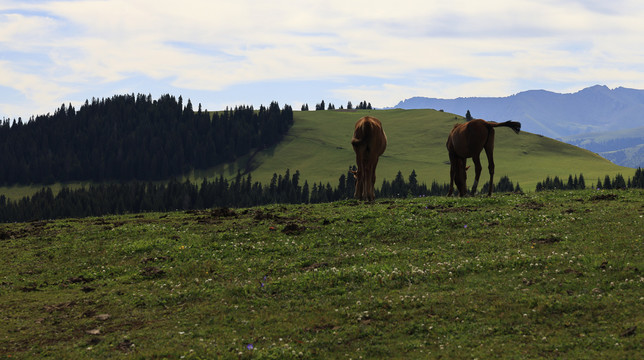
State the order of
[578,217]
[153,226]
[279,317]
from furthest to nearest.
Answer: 1. [153,226]
2. [578,217]
3. [279,317]

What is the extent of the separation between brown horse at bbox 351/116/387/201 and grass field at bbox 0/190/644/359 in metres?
6.40

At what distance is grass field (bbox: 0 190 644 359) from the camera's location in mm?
11508

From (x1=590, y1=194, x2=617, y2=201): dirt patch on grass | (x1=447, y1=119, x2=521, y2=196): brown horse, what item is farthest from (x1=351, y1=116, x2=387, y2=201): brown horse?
(x1=590, y1=194, x2=617, y2=201): dirt patch on grass

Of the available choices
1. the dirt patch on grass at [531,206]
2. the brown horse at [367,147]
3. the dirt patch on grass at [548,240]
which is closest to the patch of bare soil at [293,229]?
the brown horse at [367,147]

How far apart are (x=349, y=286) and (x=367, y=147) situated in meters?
15.9

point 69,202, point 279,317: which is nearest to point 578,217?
point 279,317

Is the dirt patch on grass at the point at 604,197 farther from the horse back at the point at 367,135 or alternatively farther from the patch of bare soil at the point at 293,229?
the patch of bare soil at the point at 293,229

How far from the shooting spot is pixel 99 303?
52.1ft

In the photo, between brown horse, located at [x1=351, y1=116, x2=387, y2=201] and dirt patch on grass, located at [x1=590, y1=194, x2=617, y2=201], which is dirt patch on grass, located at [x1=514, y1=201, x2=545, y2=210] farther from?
brown horse, located at [x1=351, y1=116, x2=387, y2=201]

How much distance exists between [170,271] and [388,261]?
25.9 ft

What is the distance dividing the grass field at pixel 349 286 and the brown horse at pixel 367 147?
6.40 metres

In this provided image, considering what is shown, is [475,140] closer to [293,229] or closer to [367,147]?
[367,147]

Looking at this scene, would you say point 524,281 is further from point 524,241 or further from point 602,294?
point 524,241

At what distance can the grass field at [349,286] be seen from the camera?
11.5 m
